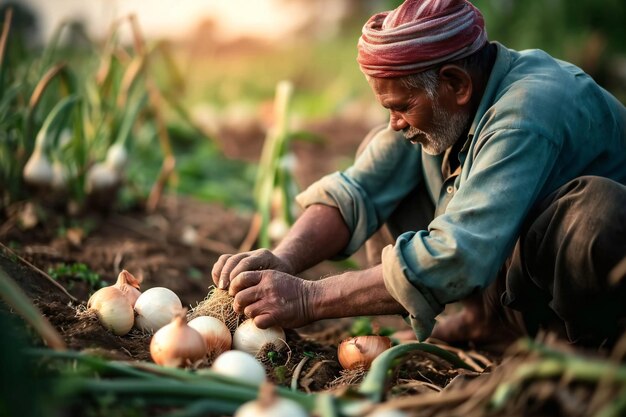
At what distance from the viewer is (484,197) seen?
1949 millimetres

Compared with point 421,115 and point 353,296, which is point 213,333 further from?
point 421,115

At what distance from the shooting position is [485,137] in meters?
2.06

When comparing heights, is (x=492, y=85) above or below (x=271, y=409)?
above

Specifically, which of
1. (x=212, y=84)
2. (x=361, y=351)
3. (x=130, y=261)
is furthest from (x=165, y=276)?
(x=212, y=84)

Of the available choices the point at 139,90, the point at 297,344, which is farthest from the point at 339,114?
the point at 297,344

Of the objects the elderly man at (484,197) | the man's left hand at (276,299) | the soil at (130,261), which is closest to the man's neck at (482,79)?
the elderly man at (484,197)

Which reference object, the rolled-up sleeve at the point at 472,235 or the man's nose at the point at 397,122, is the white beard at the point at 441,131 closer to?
the man's nose at the point at 397,122

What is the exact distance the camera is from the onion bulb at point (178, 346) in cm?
185

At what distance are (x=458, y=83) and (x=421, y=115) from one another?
148 millimetres

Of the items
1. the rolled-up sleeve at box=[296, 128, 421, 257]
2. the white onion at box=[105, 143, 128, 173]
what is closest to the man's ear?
the rolled-up sleeve at box=[296, 128, 421, 257]

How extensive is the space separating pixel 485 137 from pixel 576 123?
30 cm

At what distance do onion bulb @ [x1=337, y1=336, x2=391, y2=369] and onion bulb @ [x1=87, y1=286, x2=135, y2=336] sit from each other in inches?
25.2

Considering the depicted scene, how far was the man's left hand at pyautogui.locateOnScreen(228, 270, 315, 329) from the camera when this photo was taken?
2119 millimetres

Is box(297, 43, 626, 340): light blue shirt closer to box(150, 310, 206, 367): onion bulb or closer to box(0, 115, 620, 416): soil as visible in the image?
box(0, 115, 620, 416): soil
